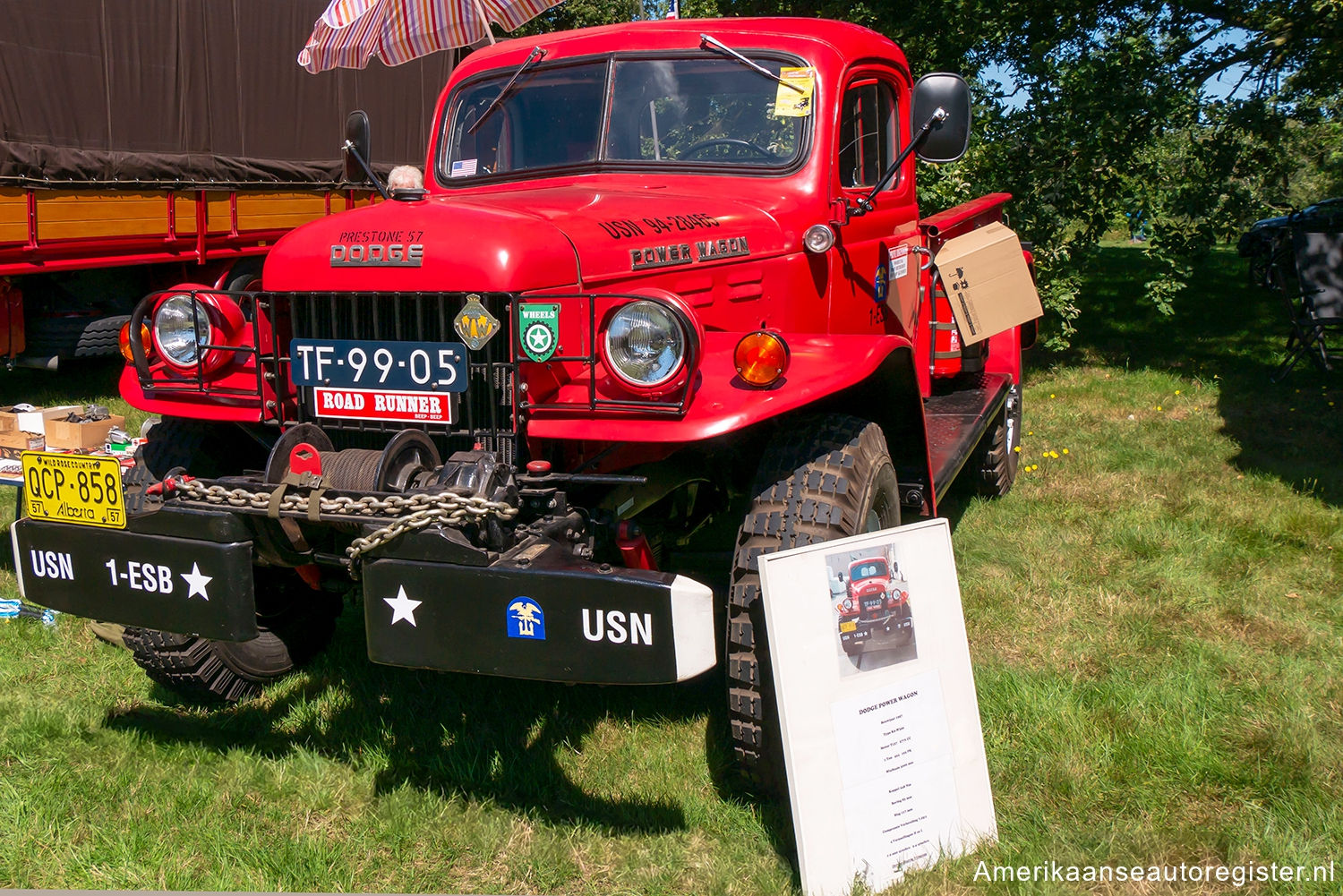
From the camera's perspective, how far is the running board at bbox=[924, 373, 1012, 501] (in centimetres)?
431

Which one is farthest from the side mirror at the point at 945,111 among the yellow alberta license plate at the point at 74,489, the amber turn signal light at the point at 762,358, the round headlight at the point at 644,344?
the yellow alberta license plate at the point at 74,489

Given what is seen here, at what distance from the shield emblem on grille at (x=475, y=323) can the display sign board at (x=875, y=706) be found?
2.98 ft

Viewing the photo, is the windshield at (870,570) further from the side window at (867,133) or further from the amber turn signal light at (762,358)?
the side window at (867,133)

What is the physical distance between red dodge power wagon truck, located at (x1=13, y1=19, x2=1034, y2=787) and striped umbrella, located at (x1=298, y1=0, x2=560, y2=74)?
4.28 metres

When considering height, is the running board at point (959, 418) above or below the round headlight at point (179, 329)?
below

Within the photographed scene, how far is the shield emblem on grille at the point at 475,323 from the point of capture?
286cm

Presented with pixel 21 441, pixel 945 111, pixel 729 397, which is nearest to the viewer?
pixel 729 397

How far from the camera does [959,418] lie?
513 cm

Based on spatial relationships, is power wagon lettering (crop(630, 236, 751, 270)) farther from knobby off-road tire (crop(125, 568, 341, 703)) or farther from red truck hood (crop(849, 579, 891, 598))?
knobby off-road tire (crop(125, 568, 341, 703))

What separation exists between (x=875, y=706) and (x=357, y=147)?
317 cm

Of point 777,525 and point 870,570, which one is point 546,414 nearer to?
point 777,525

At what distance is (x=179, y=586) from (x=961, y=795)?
2008 mm

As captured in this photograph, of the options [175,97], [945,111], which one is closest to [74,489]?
[945,111]

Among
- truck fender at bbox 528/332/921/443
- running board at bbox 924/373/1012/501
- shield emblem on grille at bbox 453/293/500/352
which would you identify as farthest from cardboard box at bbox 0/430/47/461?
running board at bbox 924/373/1012/501
